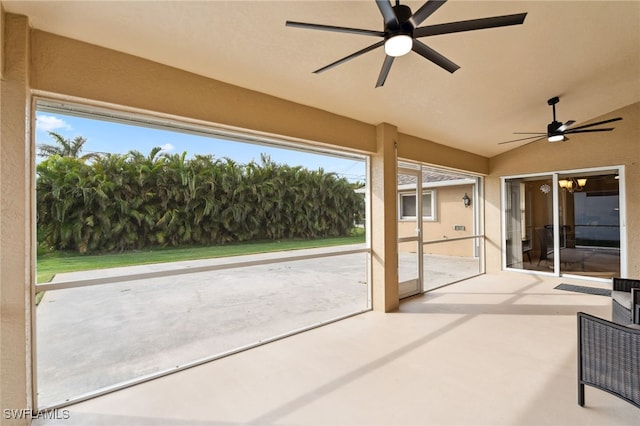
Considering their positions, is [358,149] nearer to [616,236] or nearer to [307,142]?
[307,142]

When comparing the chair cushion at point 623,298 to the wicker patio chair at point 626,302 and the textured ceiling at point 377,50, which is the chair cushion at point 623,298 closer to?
the wicker patio chair at point 626,302

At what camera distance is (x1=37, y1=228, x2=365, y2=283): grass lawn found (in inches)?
101

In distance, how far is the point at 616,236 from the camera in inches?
213

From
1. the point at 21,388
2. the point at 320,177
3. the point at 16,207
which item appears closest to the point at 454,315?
the point at 21,388

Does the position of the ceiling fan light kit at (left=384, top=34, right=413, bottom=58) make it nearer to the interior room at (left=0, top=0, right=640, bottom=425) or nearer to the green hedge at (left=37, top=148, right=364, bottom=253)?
the interior room at (left=0, top=0, right=640, bottom=425)

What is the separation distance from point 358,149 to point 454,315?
2.69 meters

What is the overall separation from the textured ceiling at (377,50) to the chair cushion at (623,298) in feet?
8.53

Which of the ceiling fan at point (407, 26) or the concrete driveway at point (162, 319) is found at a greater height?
the ceiling fan at point (407, 26)

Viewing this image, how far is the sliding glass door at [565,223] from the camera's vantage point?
5.52 m

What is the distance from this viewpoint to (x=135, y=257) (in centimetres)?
393

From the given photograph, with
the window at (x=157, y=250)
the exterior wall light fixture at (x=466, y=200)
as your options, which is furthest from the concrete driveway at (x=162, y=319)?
the exterior wall light fixture at (x=466, y=200)

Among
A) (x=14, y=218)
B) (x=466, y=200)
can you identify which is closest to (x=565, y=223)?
(x=466, y=200)

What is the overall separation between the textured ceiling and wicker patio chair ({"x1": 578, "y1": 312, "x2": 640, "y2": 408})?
2527mm

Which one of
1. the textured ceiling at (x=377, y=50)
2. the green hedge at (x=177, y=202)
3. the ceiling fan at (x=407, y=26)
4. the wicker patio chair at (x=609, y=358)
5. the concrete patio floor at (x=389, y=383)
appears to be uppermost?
the textured ceiling at (x=377, y=50)
